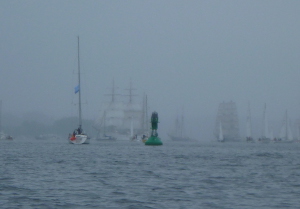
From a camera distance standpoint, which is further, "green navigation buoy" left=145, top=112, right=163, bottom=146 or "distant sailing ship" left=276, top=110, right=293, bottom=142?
"distant sailing ship" left=276, top=110, right=293, bottom=142

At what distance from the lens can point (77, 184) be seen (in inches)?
885

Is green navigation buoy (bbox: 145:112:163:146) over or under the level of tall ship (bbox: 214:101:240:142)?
under

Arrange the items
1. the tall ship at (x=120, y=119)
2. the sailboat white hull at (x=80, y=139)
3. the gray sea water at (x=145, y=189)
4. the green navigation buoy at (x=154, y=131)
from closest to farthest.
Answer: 1. the gray sea water at (x=145, y=189)
2. the green navigation buoy at (x=154, y=131)
3. the sailboat white hull at (x=80, y=139)
4. the tall ship at (x=120, y=119)

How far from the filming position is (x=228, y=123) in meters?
181

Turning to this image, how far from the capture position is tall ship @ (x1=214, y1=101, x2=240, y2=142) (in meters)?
179

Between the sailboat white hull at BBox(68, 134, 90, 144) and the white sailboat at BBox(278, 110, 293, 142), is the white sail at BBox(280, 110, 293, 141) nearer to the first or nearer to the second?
the white sailboat at BBox(278, 110, 293, 142)

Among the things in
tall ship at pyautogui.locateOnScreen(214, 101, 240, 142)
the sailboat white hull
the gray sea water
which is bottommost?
the gray sea water

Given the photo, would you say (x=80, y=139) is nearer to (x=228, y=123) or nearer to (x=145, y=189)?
(x=145, y=189)

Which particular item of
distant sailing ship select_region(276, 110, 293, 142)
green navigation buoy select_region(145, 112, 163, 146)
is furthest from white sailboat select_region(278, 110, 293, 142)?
green navigation buoy select_region(145, 112, 163, 146)

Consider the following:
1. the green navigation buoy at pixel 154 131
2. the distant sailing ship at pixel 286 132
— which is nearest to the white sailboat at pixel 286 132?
the distant sailing ship at pixel 286 132

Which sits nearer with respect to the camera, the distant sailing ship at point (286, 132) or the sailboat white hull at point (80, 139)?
the sailboat white hull at point (80, 139)

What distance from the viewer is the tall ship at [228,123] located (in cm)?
17938

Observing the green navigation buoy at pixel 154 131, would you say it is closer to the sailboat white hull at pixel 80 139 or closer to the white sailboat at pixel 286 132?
the sailboat white hull at pixel 80 139

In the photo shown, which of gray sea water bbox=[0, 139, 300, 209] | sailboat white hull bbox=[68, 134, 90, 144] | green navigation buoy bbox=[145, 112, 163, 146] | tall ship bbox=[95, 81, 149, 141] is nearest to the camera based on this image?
gray sea water bbox=[0, 139, 300, 209]
